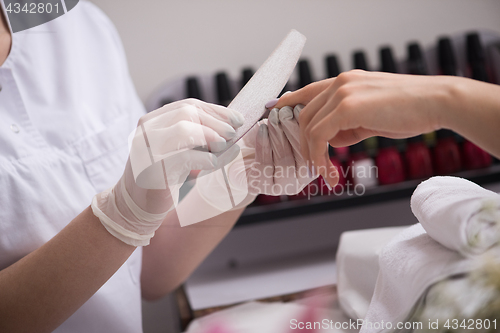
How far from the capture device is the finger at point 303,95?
399mm

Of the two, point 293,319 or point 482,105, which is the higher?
point 482,105

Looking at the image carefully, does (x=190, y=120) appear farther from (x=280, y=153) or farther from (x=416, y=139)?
(x=416, y=139)

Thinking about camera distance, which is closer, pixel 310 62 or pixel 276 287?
pixel 276 287

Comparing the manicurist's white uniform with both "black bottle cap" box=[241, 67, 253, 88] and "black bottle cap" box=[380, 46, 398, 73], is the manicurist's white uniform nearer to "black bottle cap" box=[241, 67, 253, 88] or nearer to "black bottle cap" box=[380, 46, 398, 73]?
"black bottle cap" box=[241, 67, 253, 88]

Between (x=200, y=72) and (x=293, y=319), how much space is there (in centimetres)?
66

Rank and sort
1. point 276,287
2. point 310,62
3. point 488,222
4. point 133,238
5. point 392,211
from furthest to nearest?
point 310,62
point 392,211
point 276,287
point 133,238
point 488,222

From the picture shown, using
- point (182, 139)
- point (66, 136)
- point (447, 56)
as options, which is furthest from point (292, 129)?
point (447, 56)

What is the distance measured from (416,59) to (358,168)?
32 centimetres

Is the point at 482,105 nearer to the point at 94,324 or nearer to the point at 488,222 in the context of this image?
the point at 488,222

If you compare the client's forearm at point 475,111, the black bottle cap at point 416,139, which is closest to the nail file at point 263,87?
the client's forearm at point 475,111

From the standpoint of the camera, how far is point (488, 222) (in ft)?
0.95

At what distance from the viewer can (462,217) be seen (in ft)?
0.96

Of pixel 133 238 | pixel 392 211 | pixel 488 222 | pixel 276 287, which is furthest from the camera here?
pixel 392 211

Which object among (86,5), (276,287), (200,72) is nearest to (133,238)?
(276,287)
